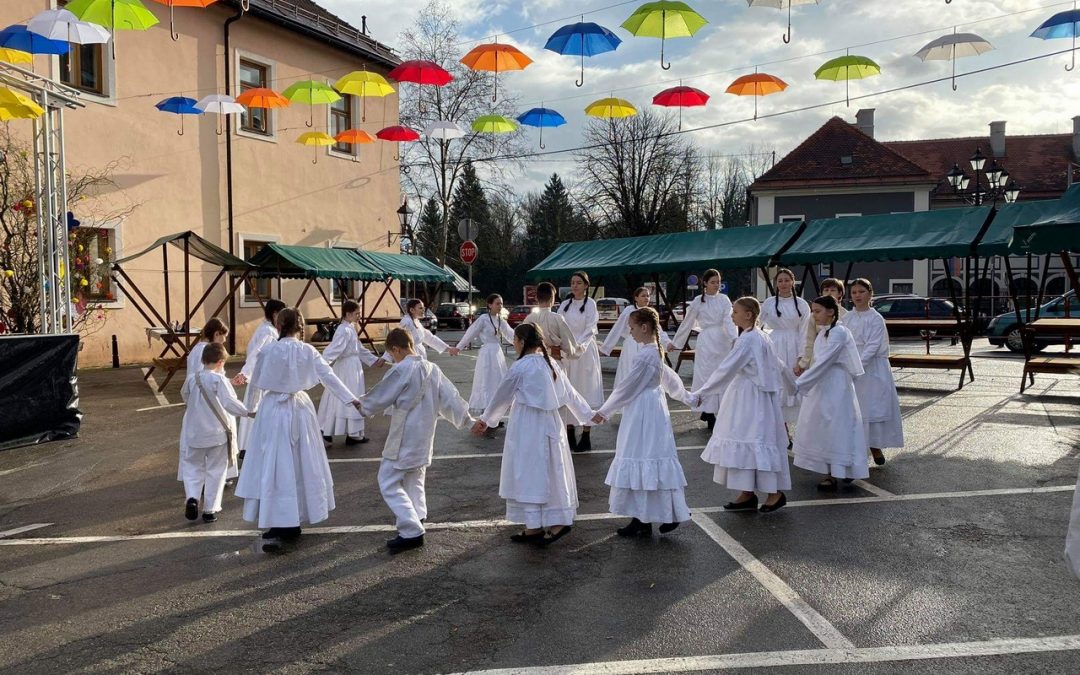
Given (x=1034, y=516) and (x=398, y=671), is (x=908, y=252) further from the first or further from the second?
(x=398, y=671)

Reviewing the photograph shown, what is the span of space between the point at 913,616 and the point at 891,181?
45.1 m

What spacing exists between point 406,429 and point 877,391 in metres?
5.36

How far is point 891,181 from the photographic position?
147ft

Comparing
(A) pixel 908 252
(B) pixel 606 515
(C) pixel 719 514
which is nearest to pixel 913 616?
(C) pixel 719 514

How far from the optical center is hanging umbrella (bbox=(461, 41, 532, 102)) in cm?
1388

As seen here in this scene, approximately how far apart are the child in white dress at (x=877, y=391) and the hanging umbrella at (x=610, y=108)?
8.23 metres

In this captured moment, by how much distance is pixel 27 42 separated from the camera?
11750mm

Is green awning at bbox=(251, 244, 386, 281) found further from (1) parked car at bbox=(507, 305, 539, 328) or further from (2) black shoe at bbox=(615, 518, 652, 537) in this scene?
(2) black shoe at bbox=(615, 518, 652, 537)

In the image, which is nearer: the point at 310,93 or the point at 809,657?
the point at 809,657

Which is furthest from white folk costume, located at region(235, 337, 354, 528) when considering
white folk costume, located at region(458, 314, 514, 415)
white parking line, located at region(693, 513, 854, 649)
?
white folk costume, located at region(458, 314, 514, 415)

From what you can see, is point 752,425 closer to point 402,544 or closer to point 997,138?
point 402,544

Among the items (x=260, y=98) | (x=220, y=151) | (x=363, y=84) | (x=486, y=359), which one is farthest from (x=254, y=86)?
(x=486, y=359)

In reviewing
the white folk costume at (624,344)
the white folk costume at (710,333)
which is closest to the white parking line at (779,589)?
the white folk costume at (624,344)

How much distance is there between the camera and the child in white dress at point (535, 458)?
6012 millimetres
